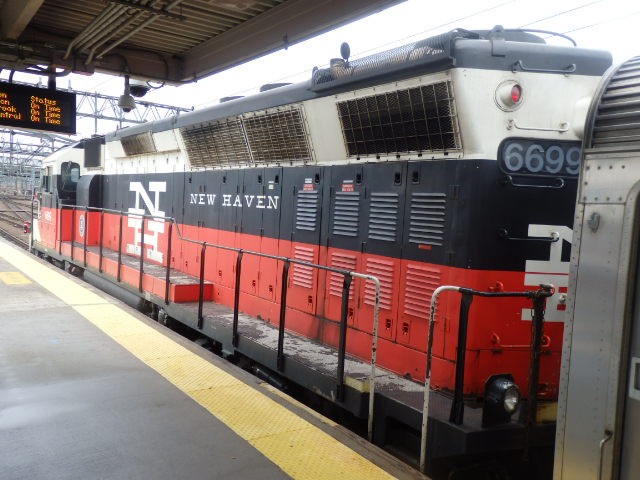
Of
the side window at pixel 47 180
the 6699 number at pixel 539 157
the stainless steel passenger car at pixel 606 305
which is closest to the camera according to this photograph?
the stainless steel passenger car at pixel 606 305

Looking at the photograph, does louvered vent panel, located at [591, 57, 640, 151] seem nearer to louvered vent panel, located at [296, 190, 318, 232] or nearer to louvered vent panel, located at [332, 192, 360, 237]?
louvered vent panel, located at [332, 192, 360, 237]

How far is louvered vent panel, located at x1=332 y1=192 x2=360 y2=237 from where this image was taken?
516 centimetres

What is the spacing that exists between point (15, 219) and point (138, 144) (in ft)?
85.9

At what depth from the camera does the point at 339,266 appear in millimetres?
5375

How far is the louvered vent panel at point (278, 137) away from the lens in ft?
19.0

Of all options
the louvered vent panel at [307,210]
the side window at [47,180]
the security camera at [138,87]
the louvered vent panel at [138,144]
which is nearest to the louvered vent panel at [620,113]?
the louvered vent panel at [307,210]

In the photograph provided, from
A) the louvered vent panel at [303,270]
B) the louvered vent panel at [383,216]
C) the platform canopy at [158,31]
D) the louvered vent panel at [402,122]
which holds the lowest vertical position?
the louvered vent panel at [303,270]

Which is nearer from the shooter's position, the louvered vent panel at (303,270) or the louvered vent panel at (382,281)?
the louvered vent panel at (382,281)

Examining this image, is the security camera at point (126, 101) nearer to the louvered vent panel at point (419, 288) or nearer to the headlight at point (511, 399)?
the louvered vent panel at point (419, 288)

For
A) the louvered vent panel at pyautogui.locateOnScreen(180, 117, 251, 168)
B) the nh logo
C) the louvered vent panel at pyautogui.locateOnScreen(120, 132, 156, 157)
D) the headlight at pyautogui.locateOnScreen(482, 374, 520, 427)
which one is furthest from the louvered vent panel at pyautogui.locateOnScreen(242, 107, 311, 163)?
the louvered vent panel at pyautogui.locateOnScreen(120, 132, 156, 157)

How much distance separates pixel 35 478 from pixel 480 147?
3592 mm

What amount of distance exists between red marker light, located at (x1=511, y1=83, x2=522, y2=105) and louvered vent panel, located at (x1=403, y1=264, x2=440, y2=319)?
4.59ft

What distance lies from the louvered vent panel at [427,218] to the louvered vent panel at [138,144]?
21.6ft

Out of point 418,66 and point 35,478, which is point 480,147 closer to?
point 418,66
